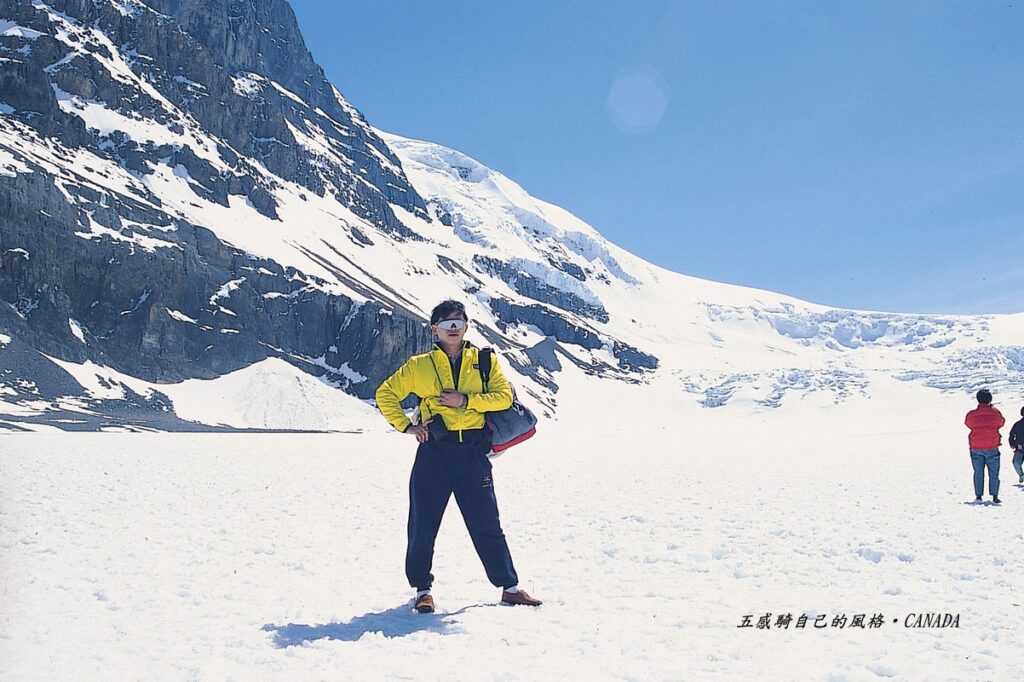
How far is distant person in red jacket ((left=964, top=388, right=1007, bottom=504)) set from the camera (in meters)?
14.8

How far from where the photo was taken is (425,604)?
6.93 m

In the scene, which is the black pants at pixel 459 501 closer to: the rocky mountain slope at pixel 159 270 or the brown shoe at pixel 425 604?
Result: the brown shoe at pixel 425 604

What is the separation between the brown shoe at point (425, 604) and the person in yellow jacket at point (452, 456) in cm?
9

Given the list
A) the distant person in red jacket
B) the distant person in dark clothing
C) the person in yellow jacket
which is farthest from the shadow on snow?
the distant person in dark clothing

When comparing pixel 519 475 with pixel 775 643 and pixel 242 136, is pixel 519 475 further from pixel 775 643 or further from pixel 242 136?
pixel 242 136

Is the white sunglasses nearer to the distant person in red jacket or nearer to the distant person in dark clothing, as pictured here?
the distant person in red jacket

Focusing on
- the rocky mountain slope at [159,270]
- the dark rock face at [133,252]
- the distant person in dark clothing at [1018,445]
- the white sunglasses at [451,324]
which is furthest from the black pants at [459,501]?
the dark rock face at [133,252]

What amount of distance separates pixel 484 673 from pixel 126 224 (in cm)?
13010

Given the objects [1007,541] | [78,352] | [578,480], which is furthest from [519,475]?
[78,352]

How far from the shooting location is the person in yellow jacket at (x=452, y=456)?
712cm

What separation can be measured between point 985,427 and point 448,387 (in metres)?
13.5

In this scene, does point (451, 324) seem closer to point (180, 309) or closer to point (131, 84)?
point (180, 309)

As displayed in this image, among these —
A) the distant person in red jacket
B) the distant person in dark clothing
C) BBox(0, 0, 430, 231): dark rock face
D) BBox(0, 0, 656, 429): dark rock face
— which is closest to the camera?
the distant person in red jacket

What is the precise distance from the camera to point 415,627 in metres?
6.41
